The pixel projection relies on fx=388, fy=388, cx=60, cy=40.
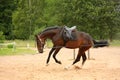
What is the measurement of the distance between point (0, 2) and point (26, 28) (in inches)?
488

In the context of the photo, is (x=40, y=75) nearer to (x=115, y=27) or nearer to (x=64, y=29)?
(x=64, y=29)

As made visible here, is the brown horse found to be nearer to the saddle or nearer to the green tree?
the saddle

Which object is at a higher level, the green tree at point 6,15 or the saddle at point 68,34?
the saddle at point 68,34

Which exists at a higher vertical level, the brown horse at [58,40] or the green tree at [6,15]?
the brown horse at [58,40]

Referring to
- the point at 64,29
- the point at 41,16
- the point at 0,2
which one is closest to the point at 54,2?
the point at 41,16

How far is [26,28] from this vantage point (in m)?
54.8

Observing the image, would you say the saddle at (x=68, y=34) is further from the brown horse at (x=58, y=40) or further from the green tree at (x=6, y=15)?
the green tree at (x=6, y=15)

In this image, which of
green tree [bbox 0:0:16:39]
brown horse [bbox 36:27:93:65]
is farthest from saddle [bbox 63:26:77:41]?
green tree [bbox 0:0:16:39]

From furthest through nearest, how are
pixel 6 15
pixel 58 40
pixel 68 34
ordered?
pixel 6 15 → pixel 58 40 → pixel 68 34

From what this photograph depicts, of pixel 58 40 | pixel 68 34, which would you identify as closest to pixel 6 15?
pixel 58 40

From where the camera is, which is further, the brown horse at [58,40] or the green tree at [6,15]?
the green tree at [6,15]

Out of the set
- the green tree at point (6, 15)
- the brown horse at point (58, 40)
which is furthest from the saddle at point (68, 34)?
the green tree at point (6, 15)

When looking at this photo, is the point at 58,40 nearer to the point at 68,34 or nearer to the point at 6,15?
the point at 68,34


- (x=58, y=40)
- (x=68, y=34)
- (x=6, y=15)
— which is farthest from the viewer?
(x=6, y=15)
